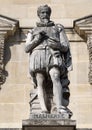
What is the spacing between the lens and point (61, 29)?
49.4ft

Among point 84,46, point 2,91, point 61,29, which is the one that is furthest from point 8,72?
point 61,29

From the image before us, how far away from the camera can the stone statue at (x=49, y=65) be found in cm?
1460

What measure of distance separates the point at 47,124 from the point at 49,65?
3.60 feet

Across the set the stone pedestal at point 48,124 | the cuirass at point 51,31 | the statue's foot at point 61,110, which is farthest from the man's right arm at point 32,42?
the stone pedestal at point 48,124

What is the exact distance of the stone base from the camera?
14.0 metres

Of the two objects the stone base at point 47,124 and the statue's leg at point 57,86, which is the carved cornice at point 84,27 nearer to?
the statue's leg at point 57,86

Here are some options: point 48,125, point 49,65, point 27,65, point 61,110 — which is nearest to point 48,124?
point 48,125

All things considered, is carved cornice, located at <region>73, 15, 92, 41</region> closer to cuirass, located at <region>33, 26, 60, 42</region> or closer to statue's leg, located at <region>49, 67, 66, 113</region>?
cuirass, located at <region>33, 26, 60, 42</region>

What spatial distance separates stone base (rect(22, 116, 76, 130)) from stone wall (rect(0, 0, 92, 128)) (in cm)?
346

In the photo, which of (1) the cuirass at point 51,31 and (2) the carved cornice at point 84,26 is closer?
(1) the cuirass at point 51,31

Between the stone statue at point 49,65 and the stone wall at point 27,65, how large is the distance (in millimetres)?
2607

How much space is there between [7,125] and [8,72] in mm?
1171

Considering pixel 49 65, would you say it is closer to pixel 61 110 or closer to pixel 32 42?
pixel 32 42

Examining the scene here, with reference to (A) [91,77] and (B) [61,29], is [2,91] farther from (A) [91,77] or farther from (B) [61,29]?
(B) [61,29]
